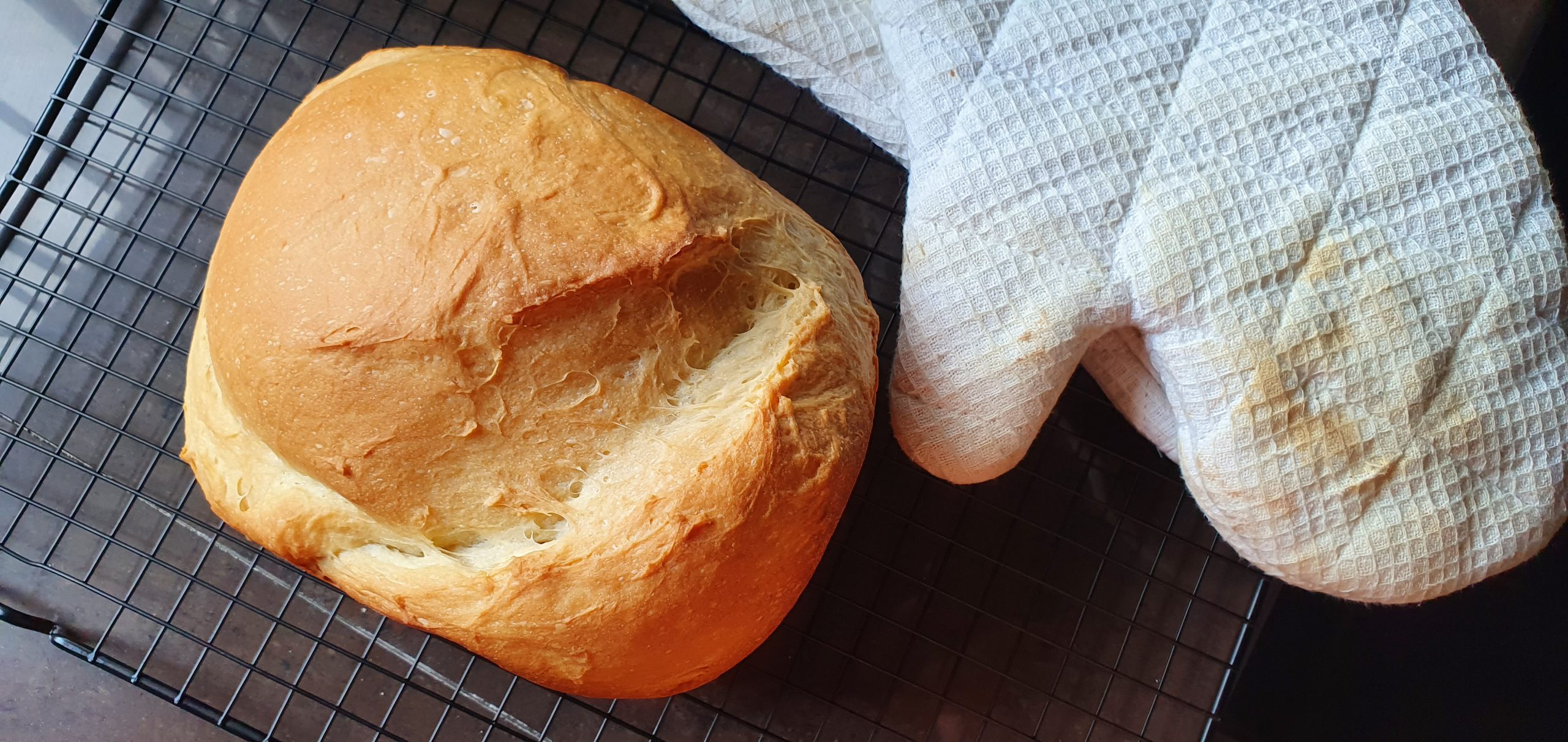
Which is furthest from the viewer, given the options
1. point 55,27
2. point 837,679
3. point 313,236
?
point 55,27

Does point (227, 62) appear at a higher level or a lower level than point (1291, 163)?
lower

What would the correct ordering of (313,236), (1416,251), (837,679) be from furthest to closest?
(837,679) < (1416,251) < (313,236)

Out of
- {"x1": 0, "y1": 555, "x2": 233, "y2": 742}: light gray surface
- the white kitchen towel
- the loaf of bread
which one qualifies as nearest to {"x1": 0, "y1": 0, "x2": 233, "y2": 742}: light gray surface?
{"x1": 0, "y1": 555, "x2": 233, "y2": 742}: light gray surface

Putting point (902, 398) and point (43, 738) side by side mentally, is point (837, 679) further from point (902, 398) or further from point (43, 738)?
point (43, 738)

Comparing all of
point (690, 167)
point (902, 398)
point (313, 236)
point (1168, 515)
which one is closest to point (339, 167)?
point (313, 236)

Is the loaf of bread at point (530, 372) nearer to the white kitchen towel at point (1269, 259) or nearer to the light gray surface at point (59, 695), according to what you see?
the white kitchen towel at point (1269, 259)

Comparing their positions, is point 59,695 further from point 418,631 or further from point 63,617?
point 418,631

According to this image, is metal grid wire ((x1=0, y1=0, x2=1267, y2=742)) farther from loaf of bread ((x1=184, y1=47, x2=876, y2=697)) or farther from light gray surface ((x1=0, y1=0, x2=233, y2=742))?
loaf of bread ((x1=184, y1=47, x2=876, y2=697))
